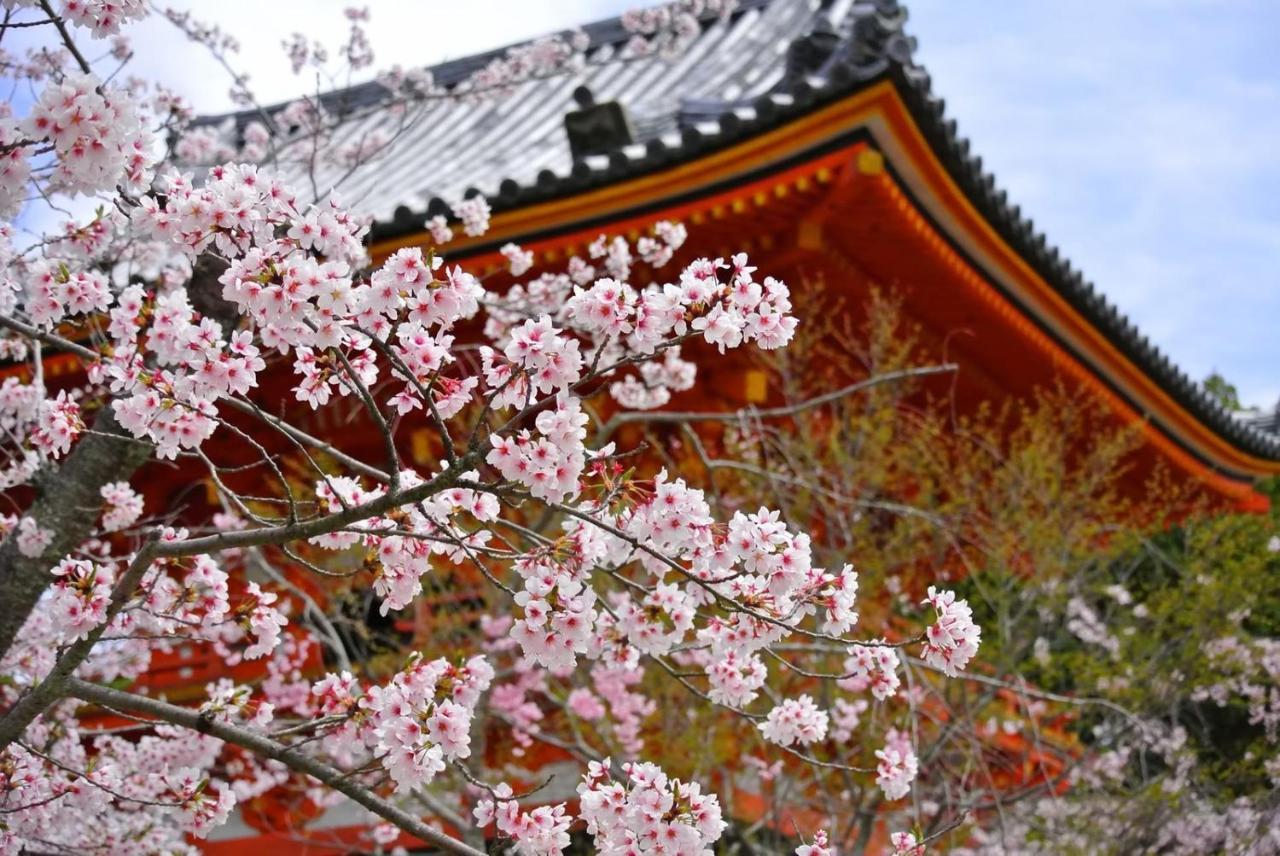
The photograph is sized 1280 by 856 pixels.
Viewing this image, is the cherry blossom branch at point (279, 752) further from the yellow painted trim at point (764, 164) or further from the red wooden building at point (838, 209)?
the yellow painted trim at point (764, 164)

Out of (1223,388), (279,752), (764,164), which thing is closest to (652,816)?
(279,752)

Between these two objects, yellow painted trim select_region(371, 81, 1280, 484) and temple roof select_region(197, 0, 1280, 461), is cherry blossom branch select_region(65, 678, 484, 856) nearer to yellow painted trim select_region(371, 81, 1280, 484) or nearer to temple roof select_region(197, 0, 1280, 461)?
temple roof select_region(197, 0, 1280, 461)

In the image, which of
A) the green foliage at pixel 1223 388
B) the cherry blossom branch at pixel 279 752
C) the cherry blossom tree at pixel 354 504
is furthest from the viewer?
the green foliage at pixel 1223 388

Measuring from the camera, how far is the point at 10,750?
330cm

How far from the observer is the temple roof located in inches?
240

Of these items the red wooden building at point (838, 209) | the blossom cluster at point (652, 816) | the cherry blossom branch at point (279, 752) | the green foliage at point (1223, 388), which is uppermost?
the green foliage at point (1223, 388)

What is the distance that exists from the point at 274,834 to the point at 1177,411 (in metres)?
7.40

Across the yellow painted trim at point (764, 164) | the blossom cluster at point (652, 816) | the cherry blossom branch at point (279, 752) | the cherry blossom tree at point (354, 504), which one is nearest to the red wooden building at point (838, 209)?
the yellow painted trim at point (764, 164)

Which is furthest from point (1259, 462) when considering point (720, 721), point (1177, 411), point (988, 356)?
point (720, 721)

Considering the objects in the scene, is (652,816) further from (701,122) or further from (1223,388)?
(1223,388)

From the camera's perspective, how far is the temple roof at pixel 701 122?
6102 mm

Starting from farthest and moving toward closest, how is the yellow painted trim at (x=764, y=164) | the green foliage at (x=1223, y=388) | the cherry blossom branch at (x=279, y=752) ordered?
the green foliage at (x=1223, y=388), the yellow painted trim at (x=764, y=164), the cherry blossom branch at (x=279, y=752)

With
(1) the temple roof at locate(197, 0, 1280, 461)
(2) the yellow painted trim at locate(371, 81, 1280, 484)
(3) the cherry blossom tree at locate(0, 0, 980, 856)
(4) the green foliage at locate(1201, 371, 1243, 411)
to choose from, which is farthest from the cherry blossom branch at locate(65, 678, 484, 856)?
(4) the green foliage at locate(1201, 371, 1243, 411)

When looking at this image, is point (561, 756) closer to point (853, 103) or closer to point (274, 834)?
point (274, 834)
